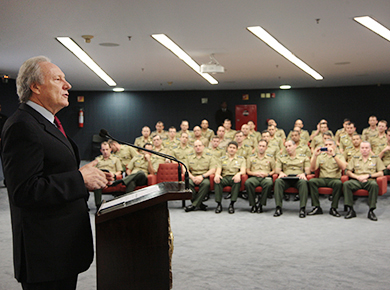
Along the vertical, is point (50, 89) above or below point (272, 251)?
above

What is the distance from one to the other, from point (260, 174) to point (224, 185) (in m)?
0.57

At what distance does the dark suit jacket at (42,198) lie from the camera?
1292mm

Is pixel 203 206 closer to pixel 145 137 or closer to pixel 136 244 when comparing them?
pixel 145 137

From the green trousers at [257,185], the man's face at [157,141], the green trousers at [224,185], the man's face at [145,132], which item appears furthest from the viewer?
the man's face at [145,132]

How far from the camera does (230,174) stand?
625 cm

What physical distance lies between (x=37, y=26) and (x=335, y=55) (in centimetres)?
521

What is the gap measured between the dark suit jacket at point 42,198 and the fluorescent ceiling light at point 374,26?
4951 mm

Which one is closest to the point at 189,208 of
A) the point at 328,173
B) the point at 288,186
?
the point at 288,186

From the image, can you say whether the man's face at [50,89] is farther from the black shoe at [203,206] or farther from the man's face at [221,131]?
the man's face at [221,131]

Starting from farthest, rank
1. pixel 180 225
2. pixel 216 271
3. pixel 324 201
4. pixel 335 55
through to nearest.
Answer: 1. pixel 335 55
2. pixel 324 201
3. pixel 180 225
4. pixel 216 271

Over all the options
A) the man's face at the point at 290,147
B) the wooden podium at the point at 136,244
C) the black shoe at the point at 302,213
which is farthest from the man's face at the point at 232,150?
the wooden podium at the point at 136,244

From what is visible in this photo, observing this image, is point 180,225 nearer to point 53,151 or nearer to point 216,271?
point 216,271

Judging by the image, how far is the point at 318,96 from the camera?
12906mm

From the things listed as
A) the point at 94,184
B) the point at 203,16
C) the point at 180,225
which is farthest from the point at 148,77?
the point at 94,184
